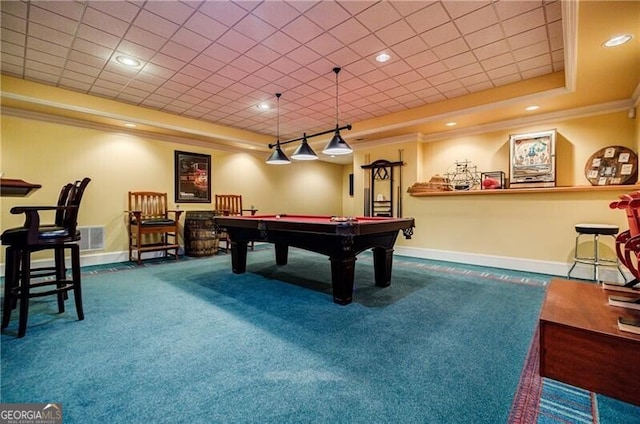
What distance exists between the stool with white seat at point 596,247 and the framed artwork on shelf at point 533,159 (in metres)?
0.92

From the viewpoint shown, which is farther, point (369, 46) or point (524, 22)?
point (369, 46)

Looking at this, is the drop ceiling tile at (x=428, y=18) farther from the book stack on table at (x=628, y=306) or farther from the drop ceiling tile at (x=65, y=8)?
the drop ceiling tile at (x=65, y=8)

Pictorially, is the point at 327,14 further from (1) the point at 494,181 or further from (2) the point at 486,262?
(2) the point at 486,262

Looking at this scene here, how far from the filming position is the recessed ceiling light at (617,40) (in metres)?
2.31

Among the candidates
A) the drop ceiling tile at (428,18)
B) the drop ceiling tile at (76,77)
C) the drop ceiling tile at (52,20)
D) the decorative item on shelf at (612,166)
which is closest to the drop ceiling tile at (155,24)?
the drop ceiling tile at (52,20)

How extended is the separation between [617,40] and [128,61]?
4.94 metres

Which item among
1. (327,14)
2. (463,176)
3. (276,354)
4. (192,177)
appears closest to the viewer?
(276,354)

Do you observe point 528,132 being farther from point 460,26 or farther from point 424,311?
point 424,311

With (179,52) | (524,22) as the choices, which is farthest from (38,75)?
(524,22)

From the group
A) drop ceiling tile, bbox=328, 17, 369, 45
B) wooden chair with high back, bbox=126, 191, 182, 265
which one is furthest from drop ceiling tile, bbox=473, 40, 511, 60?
wooden chair with high back, bbox=126, 191, 182, 265

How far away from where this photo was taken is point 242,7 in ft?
8.14

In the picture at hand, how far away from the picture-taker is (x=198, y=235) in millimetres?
5426

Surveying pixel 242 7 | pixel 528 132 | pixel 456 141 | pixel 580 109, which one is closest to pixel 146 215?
pixel 242 7

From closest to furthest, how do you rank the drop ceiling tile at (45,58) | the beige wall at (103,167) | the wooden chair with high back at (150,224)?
1. the drop ceiling tile at (45,58)
2. the beige wall at (103,167)
3. the wooden chair with high back at (150,224)
